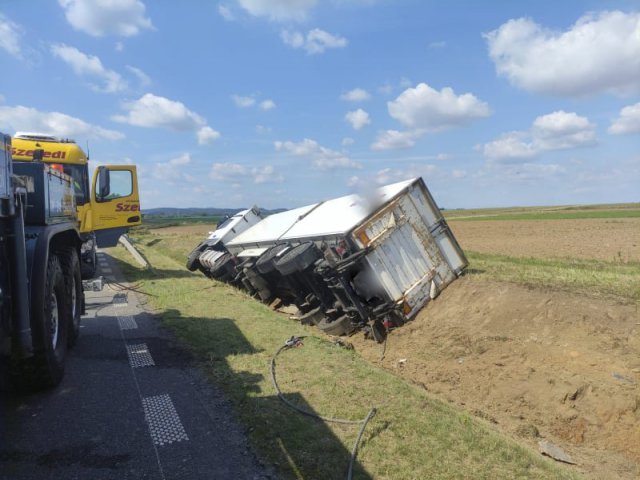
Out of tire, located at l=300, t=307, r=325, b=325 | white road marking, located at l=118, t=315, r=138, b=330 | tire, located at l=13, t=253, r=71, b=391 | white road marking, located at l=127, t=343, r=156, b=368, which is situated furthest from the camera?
tire, located at l=300, t=307, r=325, b=325

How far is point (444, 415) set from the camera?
436 centimetres

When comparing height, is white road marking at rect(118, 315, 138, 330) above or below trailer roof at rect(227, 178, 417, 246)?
below

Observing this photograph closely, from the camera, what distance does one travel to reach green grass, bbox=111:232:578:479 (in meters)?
3.47

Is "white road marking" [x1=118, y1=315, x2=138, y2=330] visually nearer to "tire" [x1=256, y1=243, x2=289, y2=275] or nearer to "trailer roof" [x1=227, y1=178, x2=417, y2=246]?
"tire" [x1=256, y1=243, x2=289, y2=275]

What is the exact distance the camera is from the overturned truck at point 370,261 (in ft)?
25.2

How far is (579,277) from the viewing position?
29.6ft

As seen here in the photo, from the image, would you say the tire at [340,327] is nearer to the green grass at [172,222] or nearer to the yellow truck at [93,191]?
the yellow truck at [93,191]

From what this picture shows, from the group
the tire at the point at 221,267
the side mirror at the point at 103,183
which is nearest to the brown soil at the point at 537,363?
the tire at the point at 221,267

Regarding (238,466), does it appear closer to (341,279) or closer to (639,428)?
(639,428)

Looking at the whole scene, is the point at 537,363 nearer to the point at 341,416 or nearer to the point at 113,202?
the point at 341,416

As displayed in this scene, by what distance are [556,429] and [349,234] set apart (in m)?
3.91

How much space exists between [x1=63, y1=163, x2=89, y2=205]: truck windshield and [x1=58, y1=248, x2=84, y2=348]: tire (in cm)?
538

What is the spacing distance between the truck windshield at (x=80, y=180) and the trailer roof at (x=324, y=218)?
3.74 metres

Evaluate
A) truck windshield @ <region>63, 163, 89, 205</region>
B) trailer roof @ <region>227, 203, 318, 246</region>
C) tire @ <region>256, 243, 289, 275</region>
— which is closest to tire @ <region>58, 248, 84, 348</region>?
tire @ <region>256, 243, 289, 275</region>
